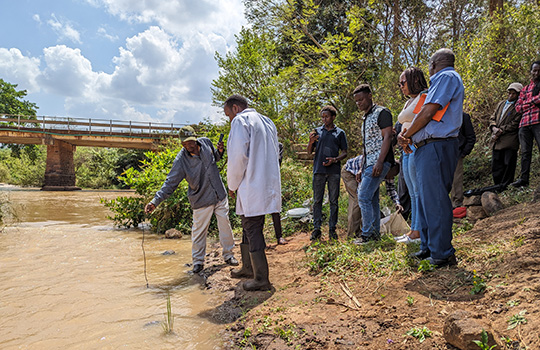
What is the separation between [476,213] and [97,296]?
4908mm

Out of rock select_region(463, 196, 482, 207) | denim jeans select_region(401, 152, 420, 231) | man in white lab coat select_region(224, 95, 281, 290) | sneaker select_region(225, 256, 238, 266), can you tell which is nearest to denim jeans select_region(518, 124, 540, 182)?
rock select_region(463, 196, 482, 207)

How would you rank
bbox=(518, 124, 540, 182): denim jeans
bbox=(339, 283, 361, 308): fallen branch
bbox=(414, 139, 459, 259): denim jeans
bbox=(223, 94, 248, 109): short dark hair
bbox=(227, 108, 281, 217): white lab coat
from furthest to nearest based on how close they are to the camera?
1. bbox=(518, 124, 540, 182): denim jeans
2. bbox=(223, 94, 248, 109): short dark hair
3. bbox=(227, 108, 281, 217): white lab coat
4. bbox=(414, 139, 459, 259): denim jeans
5. bbox=(339, 283, 361, 308): fallen branch

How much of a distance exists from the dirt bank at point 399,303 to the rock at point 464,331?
0.22ft

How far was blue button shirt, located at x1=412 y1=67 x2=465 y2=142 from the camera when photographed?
2857mm

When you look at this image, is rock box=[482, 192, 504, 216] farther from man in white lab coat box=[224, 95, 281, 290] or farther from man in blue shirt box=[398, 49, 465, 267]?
man in white lab coat box=[224, 95, 281, 290]

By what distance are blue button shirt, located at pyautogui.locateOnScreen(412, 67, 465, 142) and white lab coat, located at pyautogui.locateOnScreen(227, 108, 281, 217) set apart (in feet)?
4.91

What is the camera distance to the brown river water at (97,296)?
2723 mm

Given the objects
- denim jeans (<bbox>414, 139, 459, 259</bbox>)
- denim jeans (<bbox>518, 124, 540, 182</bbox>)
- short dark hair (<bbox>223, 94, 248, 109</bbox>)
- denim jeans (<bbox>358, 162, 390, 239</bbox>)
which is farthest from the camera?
denim jeans (<bbox>518, 124, 540, 182</bbox>)

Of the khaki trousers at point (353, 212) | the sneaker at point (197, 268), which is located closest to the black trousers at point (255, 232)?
the sneaker at point (197, 268)

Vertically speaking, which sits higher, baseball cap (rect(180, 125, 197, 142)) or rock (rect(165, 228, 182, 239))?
baseball cap (rect(180, 125, 197, 142))

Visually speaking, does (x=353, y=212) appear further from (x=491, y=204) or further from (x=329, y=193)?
(x=491, y=204)

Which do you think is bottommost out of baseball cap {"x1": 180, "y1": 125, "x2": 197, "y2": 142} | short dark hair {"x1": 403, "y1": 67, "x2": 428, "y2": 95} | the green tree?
baseball cap {"x1": 180, "y1": 125, "x2": 197, "y2": 142}

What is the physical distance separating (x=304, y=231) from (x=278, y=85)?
19.6 ft

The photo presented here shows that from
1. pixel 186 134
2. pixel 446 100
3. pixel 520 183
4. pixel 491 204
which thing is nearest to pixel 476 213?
pixel 491 204
